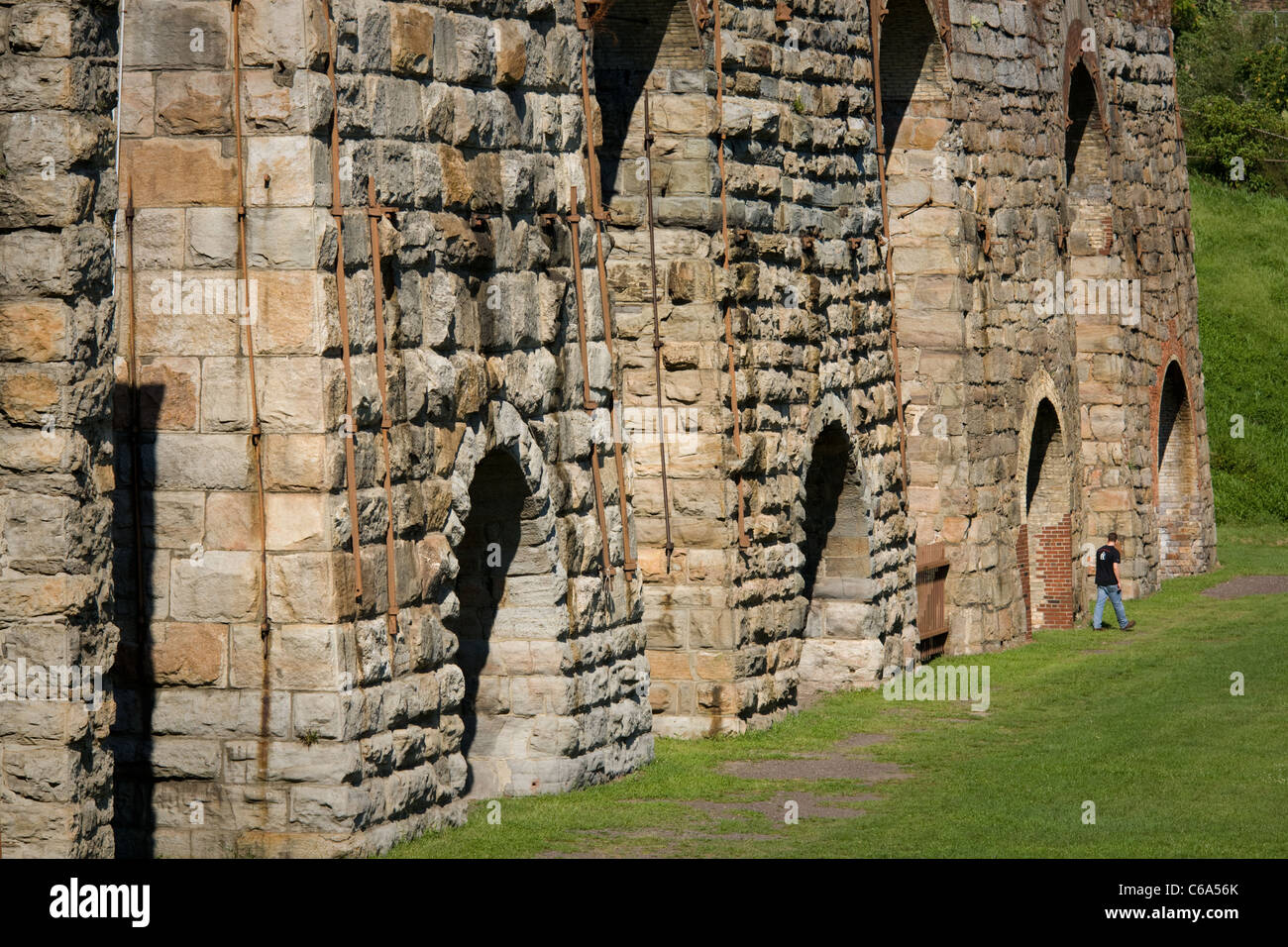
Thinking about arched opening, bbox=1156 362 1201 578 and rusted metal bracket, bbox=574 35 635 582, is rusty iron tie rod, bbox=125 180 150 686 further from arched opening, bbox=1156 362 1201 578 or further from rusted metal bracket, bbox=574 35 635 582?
arched opening, bbox=1156 362 1201 578

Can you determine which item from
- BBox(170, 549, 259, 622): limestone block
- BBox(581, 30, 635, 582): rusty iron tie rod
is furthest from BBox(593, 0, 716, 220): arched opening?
BBox(170, 549, 259, 622): limestone block

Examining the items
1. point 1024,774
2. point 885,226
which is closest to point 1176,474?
point 885,226

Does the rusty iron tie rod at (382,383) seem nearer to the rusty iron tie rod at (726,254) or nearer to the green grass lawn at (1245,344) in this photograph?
the rusty iron tie rod at (726,254)

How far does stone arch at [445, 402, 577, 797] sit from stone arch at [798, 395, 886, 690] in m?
5.57

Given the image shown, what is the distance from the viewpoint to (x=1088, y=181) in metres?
26.4

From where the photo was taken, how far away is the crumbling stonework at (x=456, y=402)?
35.7 ft

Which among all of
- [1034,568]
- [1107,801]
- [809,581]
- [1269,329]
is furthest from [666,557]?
[1269,329]

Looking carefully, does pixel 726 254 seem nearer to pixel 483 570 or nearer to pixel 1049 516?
pixel 483 570

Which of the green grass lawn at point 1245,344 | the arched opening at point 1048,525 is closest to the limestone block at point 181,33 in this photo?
the arched opening at point 1048,525

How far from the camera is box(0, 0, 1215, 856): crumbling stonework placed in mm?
10875

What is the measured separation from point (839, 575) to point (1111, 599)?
5.77 m

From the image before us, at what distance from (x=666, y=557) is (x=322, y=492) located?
5.47 m

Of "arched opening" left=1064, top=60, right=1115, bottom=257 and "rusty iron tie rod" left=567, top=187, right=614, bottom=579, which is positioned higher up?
"arched opening" left=1064, top=60, right=1115, bottom=257

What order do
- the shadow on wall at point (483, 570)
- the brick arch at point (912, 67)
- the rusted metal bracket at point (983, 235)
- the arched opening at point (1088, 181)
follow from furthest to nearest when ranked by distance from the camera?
1. the arched opening at point (1088, 181)
2. the rusted metal bracket at point (983, 235)
3. the brick arch at point (912, 67)
4. the shadow on wall at point (483, 570)
